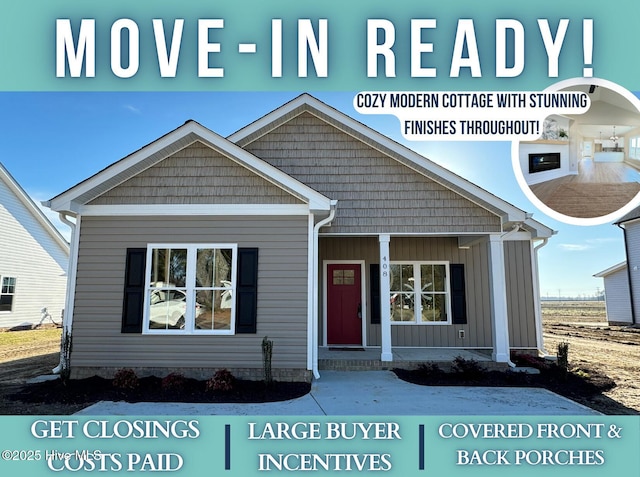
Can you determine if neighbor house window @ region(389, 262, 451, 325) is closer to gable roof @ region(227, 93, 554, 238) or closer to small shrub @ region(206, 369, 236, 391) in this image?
gable roof @ region(227, 93, 554, 238)

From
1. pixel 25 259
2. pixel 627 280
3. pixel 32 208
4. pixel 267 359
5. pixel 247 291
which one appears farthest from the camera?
pixel 627 280

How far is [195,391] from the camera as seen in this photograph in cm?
687

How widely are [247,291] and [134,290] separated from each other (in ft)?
6.58

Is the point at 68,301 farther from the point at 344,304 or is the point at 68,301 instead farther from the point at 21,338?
the point at 21,338

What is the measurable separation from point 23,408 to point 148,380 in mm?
1787

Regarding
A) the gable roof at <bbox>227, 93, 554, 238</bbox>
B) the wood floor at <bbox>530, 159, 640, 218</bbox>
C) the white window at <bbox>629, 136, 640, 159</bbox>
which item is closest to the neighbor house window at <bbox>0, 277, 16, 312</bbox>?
the gable roof at <bbox>227, 93, 554, 238</bbox>

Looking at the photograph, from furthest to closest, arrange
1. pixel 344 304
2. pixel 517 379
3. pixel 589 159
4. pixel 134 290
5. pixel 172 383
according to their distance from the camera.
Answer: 1. pixel 344 304
2. pixel 517 379
3. pixel 134 290
4. pixel 172 383
5. pixel 589 159

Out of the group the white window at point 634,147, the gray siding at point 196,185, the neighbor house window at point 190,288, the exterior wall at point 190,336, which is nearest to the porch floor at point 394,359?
the exterior wall at point 190,336

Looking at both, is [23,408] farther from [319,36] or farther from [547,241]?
[547,241]

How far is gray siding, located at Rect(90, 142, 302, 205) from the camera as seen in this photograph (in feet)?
25.6

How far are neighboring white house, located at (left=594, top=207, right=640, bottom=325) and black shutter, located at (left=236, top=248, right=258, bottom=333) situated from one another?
21.1 meters

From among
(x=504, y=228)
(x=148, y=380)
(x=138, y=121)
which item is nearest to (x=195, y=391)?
(x=148, y=380)

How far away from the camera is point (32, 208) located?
61.1ft

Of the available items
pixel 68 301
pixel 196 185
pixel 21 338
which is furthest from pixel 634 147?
pixel 21 338
